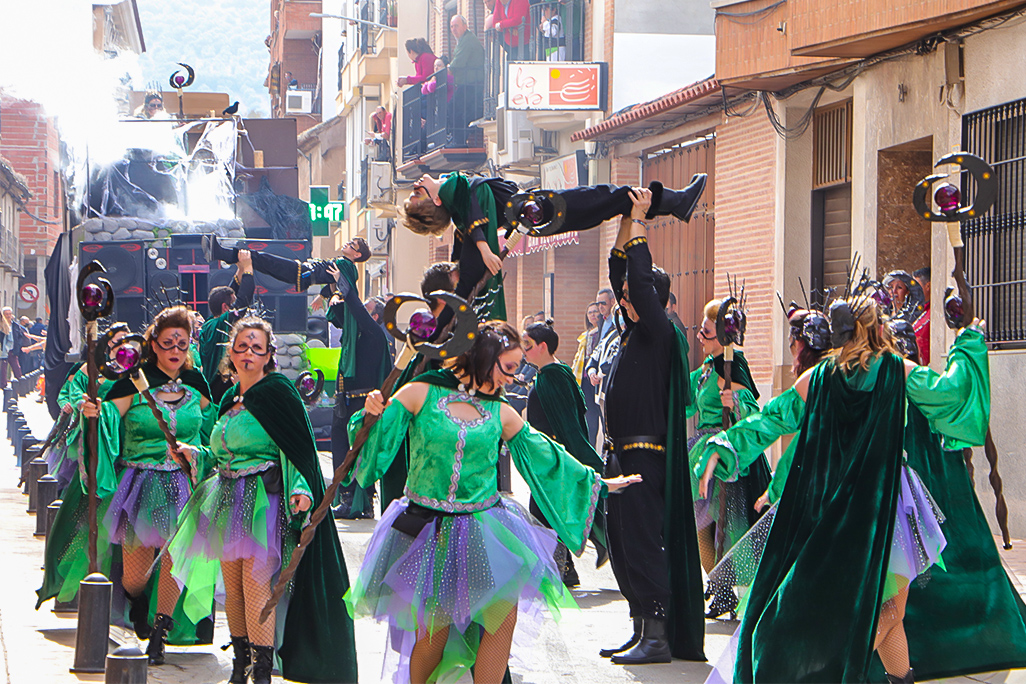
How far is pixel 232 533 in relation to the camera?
6707mm

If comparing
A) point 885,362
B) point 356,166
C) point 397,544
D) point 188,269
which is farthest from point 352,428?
point 356,166

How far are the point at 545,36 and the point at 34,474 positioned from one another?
13.6 metres

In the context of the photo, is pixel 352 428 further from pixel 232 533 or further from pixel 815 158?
pixel 815 158

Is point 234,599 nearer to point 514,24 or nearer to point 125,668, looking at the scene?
point 125,668

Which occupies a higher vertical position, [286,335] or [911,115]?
[911,115]

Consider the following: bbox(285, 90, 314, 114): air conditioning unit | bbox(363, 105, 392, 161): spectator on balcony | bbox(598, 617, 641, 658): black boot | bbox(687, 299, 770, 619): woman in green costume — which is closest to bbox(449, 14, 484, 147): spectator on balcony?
bbox(363, 105, 392, 161): spectator on balcony

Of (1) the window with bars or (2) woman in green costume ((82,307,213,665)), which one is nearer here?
(2) woman in green costume ((82,307,213,665))

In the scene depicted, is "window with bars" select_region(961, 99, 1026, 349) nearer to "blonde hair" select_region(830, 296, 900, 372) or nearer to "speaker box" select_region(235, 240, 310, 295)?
"blonde hair" select_region(830, 296, 900, 372)

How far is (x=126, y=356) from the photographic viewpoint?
24.6 ft

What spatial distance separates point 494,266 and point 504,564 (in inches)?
79.7

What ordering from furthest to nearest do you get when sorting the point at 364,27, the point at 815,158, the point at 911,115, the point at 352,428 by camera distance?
1. the point at 364,27
2. the point at 815,158
3. the point at 911,115
4. the point at 352,428

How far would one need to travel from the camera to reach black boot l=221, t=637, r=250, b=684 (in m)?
6.68

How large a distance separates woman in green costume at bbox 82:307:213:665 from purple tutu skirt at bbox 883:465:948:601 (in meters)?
3.61

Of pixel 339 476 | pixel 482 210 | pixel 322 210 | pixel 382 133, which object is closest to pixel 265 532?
pixel 339 476
